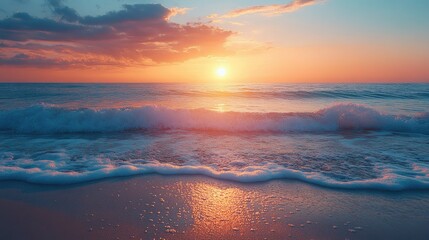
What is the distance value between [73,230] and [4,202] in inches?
63.0

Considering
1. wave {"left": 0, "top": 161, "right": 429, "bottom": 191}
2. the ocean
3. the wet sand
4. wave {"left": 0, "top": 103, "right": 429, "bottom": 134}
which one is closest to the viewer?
the wet sand

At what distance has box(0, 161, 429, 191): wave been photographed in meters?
4.40

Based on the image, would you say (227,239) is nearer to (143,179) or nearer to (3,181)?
(143,179)

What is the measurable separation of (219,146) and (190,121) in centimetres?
352

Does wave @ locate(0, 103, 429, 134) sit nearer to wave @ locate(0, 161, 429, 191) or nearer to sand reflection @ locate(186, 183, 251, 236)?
wave @ locate(0, 161, 429, 191)

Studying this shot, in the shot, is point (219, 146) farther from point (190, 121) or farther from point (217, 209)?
point (217, 209)

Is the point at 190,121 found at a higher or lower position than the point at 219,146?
higher

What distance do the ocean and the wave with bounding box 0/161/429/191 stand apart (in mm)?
18

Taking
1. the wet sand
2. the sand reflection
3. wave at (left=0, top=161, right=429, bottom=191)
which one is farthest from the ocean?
the sand reflection

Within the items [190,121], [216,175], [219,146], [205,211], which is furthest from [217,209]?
[190,121]

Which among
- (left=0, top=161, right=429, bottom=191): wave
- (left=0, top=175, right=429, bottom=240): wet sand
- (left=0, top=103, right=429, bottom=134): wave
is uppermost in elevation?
(left=0, top=103, right=429, bottom=134): wave

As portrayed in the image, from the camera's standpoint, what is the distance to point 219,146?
728cm

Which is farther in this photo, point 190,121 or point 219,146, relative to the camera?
point 190,121

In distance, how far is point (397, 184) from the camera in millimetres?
4371
